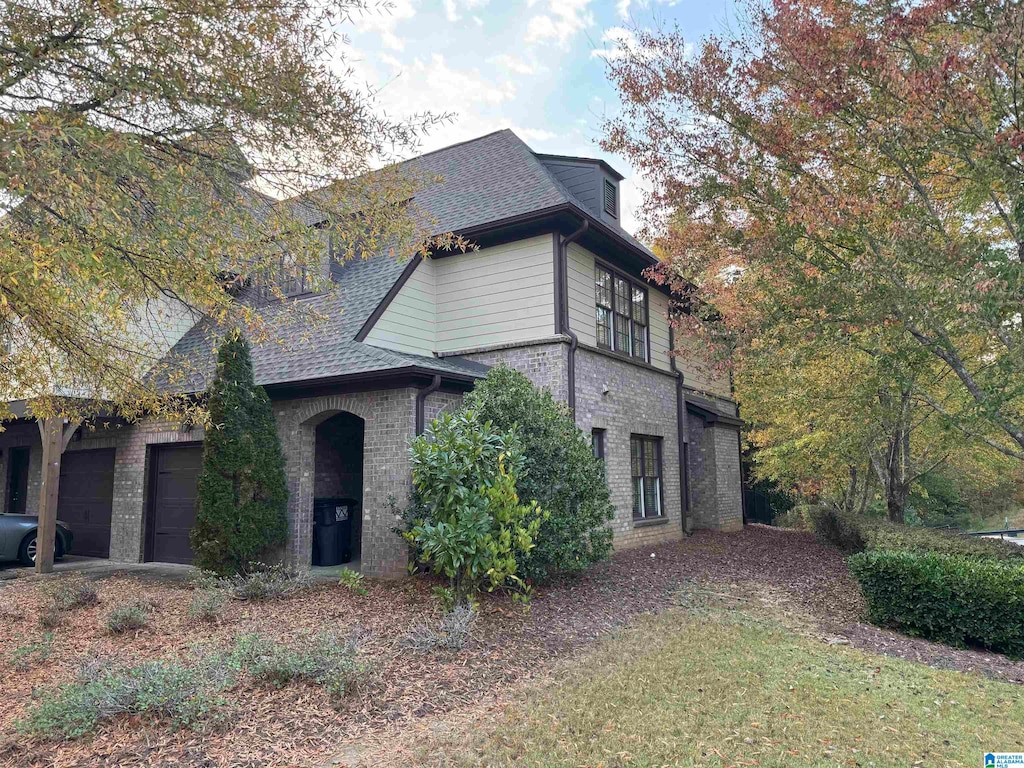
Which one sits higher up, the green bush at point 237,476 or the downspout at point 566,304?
the downspout at point 566,304

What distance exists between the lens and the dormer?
13.5m

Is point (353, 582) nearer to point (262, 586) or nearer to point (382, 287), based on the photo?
point (262, 586)

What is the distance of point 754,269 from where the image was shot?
982cm

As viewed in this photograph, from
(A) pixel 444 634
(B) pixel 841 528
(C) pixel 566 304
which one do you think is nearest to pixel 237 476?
(A) pixel 444 634

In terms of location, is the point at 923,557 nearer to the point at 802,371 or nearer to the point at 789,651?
the point at 789,651

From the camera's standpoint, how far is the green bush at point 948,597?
6.89 metres

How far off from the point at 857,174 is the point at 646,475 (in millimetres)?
6943

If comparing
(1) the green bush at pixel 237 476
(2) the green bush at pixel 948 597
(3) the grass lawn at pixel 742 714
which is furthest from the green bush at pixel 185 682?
(2) the green bush at pixel 948 597

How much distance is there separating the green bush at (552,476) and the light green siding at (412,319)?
320 centimetres

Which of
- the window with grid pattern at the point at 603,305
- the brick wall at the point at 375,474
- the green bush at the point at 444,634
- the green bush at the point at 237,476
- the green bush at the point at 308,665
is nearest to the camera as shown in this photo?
the green bush at the point at 308,665

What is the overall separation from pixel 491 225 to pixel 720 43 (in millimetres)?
4564

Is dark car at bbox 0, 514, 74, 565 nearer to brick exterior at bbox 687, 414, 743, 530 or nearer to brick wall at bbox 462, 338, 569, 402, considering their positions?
brick wall at bbox 462, 338, 569, 402

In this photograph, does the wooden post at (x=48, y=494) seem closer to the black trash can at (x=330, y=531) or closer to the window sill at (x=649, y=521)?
the black trash can at (x=330, y=531)

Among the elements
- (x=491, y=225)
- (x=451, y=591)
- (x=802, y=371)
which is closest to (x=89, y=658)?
(x=451, y=591)
